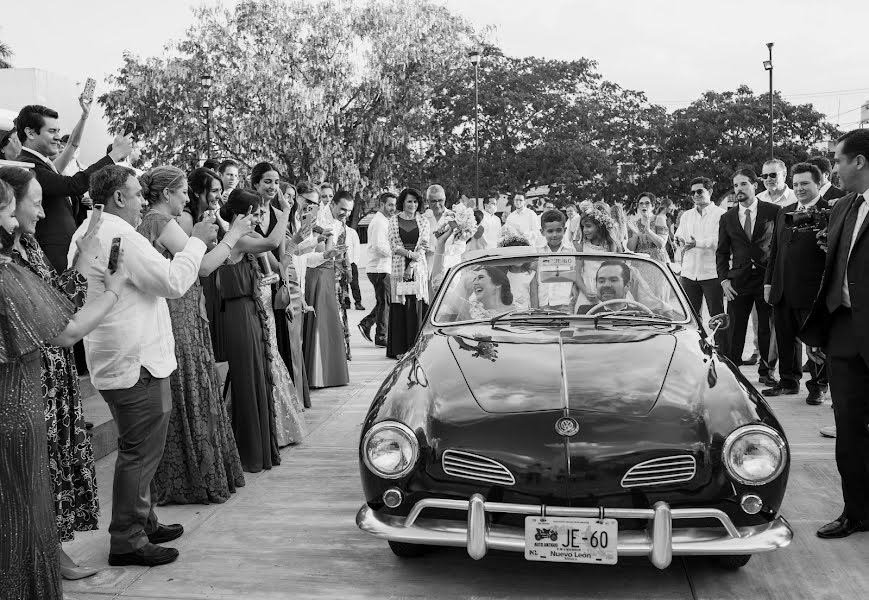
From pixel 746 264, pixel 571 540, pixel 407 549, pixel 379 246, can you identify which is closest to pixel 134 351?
pixel 407 549

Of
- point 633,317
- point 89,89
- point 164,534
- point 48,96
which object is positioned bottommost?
point 164,534

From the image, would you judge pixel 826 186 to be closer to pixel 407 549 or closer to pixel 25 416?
pixel 407 549

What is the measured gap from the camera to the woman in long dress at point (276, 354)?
251 inches

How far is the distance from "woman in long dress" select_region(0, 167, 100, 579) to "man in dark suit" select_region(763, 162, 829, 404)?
5.26 m

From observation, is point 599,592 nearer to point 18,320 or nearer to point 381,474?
point 381,474

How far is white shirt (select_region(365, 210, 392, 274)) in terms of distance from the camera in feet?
38.7

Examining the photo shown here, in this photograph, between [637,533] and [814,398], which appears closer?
[637,533]

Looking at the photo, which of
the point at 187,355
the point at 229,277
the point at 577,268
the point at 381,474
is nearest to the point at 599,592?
the point at 381,474

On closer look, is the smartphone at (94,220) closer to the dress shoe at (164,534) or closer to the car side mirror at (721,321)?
the dress shoe at (164,534)

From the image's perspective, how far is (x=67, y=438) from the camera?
3984 mm

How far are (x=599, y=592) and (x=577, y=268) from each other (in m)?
2.12

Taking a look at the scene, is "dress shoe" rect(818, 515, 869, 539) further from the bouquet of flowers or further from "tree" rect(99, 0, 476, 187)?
"tree" rect(99, 0, 476, 187)

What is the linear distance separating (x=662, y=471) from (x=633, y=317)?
5.09ft

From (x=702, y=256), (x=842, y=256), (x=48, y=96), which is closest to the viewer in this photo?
(x=842, y=256)
